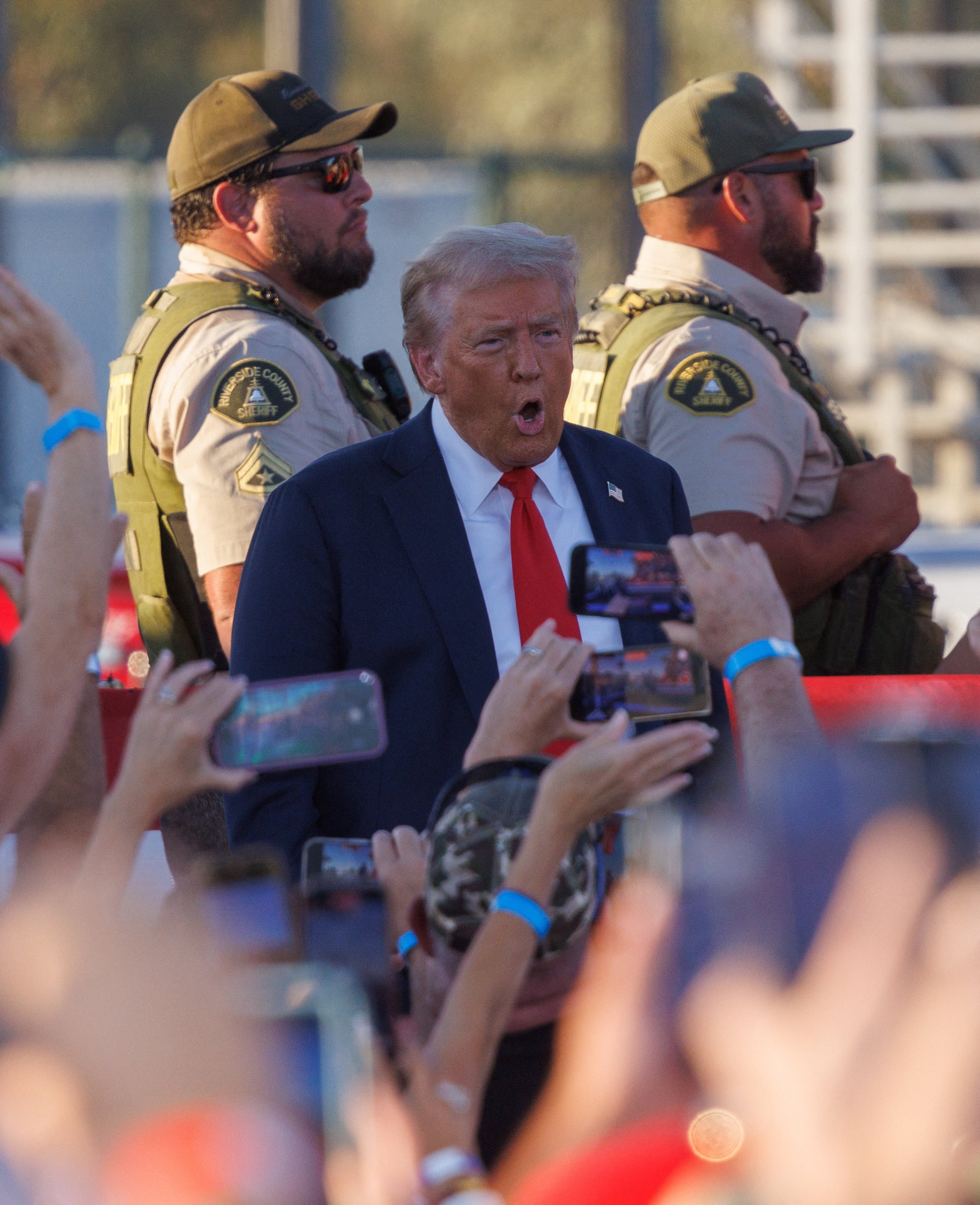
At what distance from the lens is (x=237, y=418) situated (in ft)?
11.3

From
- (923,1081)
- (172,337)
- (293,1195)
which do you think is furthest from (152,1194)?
(172,337)

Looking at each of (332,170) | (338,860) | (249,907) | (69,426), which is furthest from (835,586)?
(249,907)

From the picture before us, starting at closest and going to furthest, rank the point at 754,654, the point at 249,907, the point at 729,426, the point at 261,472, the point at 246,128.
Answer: the point at 249,907 → the point at 754,654 → the point at 261,472 → the point at 729,426 → the point at 246,128

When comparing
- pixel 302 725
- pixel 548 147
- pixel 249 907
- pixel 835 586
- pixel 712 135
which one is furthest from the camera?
pixel 548 147

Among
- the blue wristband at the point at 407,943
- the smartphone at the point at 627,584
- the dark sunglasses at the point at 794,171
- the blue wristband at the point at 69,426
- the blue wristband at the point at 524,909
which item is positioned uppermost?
the dark sunglasses at the point at 794,171

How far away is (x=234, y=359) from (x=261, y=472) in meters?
0.24

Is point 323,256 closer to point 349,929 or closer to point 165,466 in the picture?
point 165,466

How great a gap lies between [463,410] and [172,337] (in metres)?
0.97

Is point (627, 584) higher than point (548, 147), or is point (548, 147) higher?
point (548, 147)

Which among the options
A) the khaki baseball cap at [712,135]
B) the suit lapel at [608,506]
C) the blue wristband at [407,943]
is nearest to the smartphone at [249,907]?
the blue wristband at [407,943]

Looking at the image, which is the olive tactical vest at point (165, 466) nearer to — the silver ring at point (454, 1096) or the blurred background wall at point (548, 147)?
the silver ring at point (454, 1096)

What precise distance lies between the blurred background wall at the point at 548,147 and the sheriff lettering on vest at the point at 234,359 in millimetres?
2933

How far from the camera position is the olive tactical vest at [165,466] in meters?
3.66

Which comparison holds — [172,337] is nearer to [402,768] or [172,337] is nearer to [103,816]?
[402,768]
